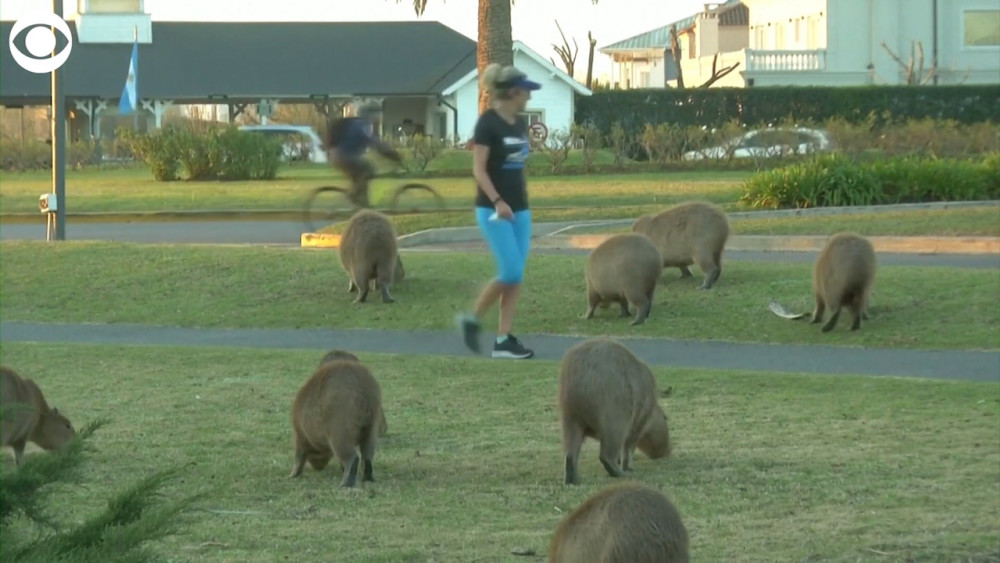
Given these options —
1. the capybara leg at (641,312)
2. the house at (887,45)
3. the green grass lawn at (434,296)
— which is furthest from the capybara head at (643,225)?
the house at (887,45)

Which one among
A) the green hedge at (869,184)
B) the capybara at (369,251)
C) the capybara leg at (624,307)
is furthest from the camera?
the green hedge at (869,184)

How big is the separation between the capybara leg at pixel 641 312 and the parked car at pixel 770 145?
22.3 metres

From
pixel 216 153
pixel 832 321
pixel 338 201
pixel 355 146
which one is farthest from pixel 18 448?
pixel 216 153

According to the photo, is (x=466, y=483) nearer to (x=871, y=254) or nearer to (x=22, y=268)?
(x=871, y=254)

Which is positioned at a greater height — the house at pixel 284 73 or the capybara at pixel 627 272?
the house at pixel 284 73

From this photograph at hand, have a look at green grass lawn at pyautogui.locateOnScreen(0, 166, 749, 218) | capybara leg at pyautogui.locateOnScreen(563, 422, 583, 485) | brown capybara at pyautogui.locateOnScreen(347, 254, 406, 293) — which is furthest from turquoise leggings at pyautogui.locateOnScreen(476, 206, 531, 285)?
green grass lawn at pyautogui.locateOnScreen(0, 166, 749, 218)

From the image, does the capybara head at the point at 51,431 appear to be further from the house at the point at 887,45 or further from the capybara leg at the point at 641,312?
the house at the point at 887,45

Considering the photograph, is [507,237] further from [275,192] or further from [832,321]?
[275,192]

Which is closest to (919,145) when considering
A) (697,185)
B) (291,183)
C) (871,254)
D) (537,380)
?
(697,185)

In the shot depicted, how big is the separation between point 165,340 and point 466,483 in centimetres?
783

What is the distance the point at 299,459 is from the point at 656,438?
210 centimetres

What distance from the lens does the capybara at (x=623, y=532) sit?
576cm

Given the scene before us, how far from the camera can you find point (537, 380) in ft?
42.5

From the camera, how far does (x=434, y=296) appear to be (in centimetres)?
1772
